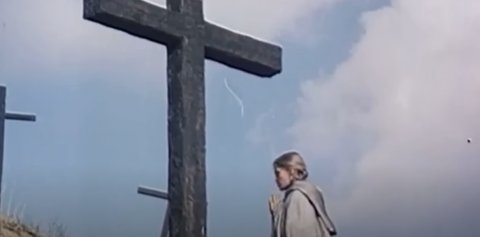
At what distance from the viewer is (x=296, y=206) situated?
3.20 metres

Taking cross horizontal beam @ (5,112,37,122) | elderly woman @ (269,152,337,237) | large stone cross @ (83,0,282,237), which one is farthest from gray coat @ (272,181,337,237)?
cross horizontal beam @ (5,112,37,122)

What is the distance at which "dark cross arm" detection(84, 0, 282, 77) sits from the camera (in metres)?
3.36

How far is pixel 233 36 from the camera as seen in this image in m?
3.75

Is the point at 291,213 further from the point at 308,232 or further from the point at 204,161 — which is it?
the point at 204,161

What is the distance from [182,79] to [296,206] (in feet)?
1.81

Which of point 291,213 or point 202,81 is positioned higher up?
point 202,81

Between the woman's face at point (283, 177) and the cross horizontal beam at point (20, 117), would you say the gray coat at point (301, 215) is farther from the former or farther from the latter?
the cross horizontal beam at point (20, 117)

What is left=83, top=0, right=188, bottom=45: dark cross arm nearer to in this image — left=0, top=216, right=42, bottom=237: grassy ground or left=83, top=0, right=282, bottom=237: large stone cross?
left=83, top=0, right=282, bottom=237: large stone cross

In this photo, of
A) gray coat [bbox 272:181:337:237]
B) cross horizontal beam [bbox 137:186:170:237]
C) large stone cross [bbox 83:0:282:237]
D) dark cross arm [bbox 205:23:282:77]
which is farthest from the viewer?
cross horizontal beam [bbox 137:186:170:237]

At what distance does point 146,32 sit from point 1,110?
161 centimetres

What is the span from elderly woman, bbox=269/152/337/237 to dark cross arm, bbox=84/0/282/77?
0.58 metres

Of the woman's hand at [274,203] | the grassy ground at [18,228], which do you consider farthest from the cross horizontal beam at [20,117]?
the woman's hand at [274,203]

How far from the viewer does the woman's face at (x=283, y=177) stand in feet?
10.6

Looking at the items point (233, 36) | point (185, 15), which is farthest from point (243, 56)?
point (185, 15)
